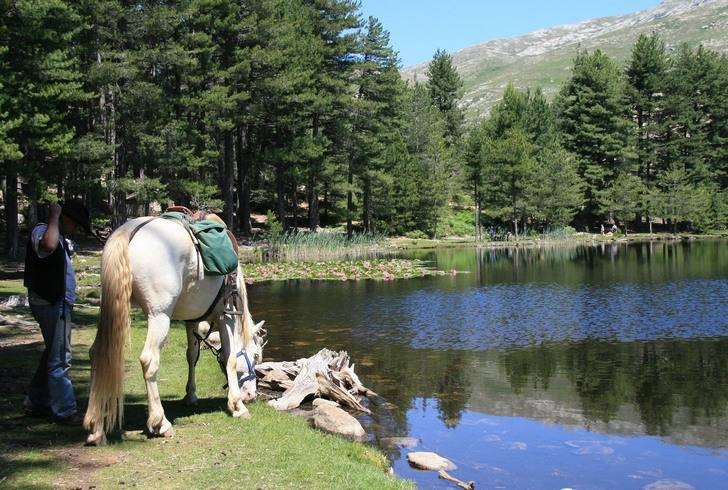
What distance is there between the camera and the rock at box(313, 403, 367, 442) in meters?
8.77

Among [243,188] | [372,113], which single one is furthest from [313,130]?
[243,188]

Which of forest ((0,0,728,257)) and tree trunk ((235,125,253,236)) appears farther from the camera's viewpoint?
tree trunk ((235,125,253,236))

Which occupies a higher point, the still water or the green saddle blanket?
the green saddle blanket

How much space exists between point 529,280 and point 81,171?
2105 cm

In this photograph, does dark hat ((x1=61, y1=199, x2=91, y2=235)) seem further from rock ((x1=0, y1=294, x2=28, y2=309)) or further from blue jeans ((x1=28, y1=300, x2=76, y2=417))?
rock ((x1=0, y1=294, x2=28, y2=309))

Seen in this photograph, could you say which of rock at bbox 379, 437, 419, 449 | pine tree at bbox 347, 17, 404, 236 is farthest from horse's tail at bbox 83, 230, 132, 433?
pine tree at bbox 347, 17, 404, 236

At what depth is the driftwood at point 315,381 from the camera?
10070 mm

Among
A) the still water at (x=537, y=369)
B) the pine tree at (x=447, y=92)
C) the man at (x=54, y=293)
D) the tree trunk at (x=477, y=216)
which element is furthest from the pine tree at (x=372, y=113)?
→ the man at (x=54, y=293)

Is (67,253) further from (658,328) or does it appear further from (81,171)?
(81,171)

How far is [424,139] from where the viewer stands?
203 feet

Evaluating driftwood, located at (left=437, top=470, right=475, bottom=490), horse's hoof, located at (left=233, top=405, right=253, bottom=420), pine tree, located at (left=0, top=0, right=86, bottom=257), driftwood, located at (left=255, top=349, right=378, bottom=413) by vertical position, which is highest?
pine tree, located at (left=0, top=0, right=86, bottom=257)

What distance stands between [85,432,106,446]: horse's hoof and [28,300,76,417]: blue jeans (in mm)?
725

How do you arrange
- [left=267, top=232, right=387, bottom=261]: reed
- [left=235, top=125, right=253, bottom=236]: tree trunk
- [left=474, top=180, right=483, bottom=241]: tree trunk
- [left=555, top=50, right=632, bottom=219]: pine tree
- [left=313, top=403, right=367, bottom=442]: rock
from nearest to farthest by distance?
[left=313, top=403, right=367, bottom=442]: rock
[left=267, top=232, right=387, bottom=261]: reed
[left=235, top=125, right=253, bottom=236]: tree trunk
[left=474, top=180, right=483, bottom=241]: tree trunk
[left=555, top=50, right=632, bottom=219]: pine tree

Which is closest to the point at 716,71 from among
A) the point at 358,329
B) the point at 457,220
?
the point at 457,220
